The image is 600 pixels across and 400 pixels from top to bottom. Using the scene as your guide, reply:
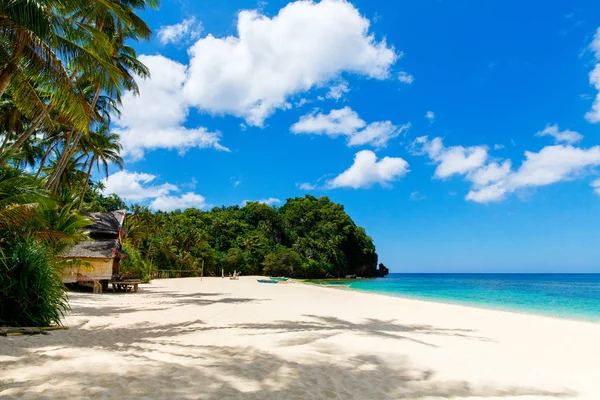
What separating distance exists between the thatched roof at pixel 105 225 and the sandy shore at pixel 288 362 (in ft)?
40.5

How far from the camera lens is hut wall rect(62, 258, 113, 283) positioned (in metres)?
16.8

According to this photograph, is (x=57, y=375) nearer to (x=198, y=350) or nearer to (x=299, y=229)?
(x=198, y=350)

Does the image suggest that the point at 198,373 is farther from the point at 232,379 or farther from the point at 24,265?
the point at 24,265

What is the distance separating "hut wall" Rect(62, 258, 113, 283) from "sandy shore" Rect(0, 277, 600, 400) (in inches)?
372

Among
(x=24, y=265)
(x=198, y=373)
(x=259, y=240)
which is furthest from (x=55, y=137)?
(x=259, y=240)

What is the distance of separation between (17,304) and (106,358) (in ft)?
10.0

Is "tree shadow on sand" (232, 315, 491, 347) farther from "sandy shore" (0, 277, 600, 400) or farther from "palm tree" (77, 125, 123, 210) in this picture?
"palm tree" (77, 125, 123, 210)

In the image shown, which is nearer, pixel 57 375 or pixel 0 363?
pixel 57 375

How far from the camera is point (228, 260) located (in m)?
50.0

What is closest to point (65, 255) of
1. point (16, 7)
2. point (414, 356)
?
point (16, 7)

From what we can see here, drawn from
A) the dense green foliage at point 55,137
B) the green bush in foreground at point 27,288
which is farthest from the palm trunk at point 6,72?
the green bush in foreground at point 27,288

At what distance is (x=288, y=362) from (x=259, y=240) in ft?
173

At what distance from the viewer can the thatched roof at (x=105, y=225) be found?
1998cm

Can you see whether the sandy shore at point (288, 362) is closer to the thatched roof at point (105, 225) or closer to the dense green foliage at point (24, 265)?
the dense green foliage at point (24, 265)
